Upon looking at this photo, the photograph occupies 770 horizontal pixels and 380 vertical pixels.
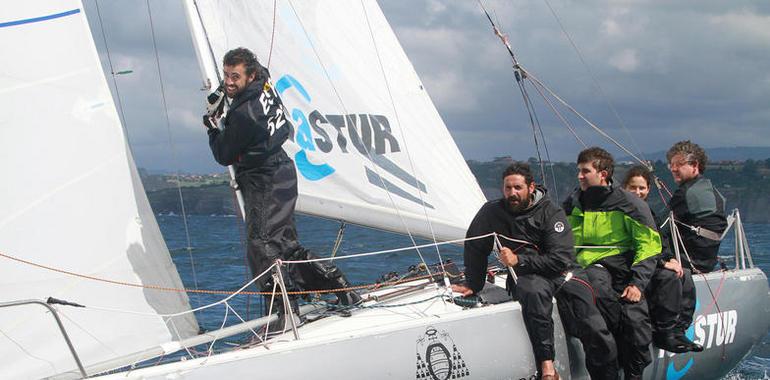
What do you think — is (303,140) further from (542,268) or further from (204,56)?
(542,268)

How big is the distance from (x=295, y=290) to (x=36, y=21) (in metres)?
2.01

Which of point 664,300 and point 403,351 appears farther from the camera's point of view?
point 664,300

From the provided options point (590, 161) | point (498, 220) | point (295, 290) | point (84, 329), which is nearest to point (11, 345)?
point (84, 329)

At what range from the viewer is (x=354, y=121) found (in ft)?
20.0

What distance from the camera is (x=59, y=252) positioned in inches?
175

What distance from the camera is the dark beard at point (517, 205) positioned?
4770 millimetres

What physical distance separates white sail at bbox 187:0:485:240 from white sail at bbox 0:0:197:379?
122cm

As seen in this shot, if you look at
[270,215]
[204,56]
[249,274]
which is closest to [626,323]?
[270,215]

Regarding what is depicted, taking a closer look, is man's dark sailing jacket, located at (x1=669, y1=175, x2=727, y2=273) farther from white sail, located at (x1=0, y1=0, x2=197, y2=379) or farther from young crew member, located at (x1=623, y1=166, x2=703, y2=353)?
white sail, located at (x1=0, y1=0, x2=197, y2=379)

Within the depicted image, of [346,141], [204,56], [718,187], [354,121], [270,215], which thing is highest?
[204,56]

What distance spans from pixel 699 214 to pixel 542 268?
1.87 metres

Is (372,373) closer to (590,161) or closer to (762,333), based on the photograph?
(590,161)

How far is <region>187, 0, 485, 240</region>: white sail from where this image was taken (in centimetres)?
592

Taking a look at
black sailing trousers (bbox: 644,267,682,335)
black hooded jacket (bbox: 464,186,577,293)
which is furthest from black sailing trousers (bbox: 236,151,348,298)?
black sailing trousers (bbox: 644,267,682,335)
